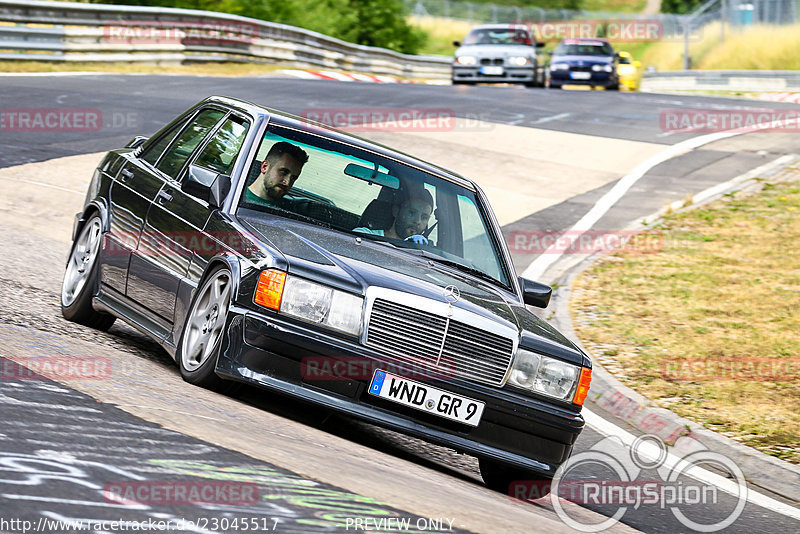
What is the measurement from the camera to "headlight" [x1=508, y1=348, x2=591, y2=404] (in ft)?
18.9

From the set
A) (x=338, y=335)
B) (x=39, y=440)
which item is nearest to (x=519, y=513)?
(x=338, y=335)

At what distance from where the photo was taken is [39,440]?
13.8 ft

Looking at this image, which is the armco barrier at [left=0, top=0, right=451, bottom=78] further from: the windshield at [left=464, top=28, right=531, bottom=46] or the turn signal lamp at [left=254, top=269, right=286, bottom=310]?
the turn signal lamp at [left=254, top=269, right=286, bottom=310]

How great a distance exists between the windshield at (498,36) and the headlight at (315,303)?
27733 millimetres

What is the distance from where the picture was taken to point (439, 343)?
5602 millimetres

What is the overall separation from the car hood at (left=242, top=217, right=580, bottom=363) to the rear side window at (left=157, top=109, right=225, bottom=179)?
45.4 inches

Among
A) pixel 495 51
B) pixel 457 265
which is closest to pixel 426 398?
pixel 457 265

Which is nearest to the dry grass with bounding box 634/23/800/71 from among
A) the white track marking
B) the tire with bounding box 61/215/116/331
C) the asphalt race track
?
the white track marking

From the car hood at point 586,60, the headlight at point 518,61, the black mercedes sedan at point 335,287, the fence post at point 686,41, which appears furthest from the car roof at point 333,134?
the fence post at point 686,41

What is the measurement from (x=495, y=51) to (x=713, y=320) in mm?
21930

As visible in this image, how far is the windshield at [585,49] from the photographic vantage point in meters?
33.0

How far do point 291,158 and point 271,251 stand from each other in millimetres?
1079

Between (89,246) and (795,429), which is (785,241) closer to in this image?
(795,429)

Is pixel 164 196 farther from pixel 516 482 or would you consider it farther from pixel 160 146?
pixel 516 482
